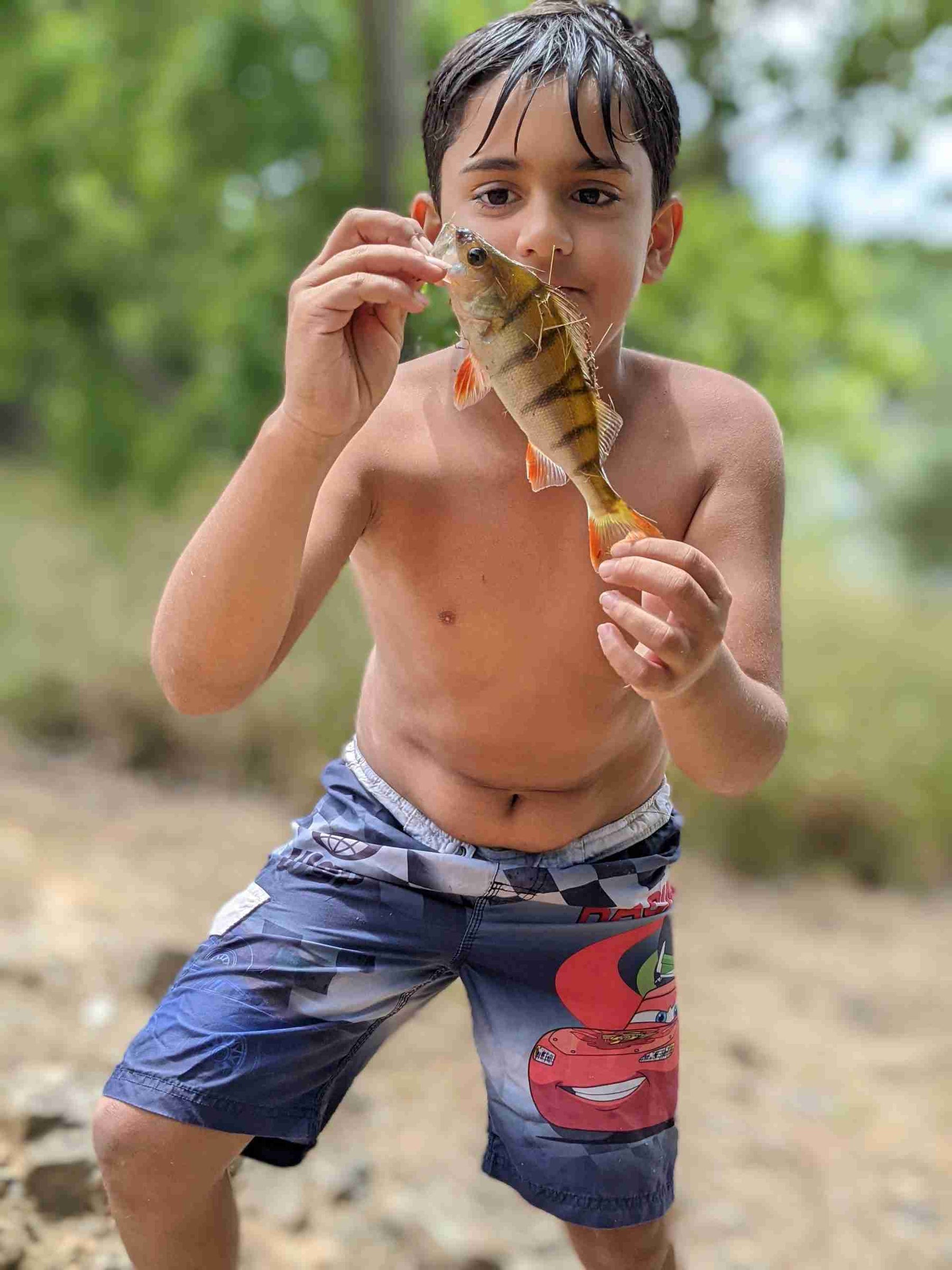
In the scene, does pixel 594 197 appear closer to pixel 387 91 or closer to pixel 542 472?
pixel 542 472

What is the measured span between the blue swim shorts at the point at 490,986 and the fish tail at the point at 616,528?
1.81ft

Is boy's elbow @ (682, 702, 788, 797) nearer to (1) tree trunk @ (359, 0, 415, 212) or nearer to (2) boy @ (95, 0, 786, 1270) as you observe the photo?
(2) boy @ (95, 0, 786, 1270)

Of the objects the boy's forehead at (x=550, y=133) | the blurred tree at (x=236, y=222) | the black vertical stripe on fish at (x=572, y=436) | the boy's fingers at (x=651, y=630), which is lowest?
the boy's fingers at (x=651, y=630)

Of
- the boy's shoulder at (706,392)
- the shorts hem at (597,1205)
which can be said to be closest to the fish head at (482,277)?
the boy's shoulder at (706,392)

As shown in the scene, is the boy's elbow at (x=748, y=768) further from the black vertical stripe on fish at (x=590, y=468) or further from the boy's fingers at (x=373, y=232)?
the boy's fingers at (x=373, y=232)

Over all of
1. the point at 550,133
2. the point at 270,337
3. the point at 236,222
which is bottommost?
the point at 550,133

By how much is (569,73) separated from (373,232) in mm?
302

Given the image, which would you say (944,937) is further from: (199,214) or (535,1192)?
(199,214)

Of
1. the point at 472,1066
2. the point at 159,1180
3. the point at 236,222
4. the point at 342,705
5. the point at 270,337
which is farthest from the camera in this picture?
the point at 236,222

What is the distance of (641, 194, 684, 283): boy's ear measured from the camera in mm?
1710

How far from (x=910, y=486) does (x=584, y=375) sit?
11.1 metres

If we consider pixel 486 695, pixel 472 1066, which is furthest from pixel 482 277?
pixel 472 1066

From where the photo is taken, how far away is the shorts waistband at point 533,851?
5.65ft

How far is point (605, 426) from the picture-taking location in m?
1.37
